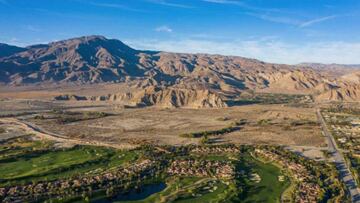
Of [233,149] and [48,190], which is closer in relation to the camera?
[48,190]

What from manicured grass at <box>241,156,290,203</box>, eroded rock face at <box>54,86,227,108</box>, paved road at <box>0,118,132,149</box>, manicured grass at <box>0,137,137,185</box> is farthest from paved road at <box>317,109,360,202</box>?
eroded rock face at <box>54,86,227,108</box>

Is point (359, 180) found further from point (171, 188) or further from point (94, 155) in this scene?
point (94, 155)

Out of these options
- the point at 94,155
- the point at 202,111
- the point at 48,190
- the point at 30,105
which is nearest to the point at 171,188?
the point at 48,190

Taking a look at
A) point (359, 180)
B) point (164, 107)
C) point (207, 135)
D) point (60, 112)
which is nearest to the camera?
point (359, 180)

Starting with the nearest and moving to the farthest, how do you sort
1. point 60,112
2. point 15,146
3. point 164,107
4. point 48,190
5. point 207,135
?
1. point 48,190
2. point 15,146
3. point 207,135
4. point 60,112
5. point 164,107

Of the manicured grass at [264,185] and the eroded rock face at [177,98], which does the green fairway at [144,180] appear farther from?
the eroded rock face at [177,98]

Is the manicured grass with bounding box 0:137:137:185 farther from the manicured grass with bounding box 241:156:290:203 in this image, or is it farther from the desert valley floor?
the manicured grass with bounding box 241:156:290:203

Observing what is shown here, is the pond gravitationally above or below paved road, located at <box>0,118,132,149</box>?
below

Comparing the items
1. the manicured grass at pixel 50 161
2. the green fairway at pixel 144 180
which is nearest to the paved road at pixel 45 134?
the green fairway at pixel 144 180

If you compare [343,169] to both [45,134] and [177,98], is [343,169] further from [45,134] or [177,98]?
[177,98]
